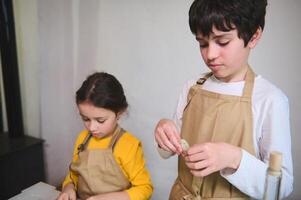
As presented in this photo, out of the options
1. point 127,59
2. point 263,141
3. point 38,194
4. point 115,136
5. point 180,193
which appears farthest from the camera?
point 127,59

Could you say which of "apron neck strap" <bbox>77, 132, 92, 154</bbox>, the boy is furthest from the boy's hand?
"apron neck strap" <bbox>77, 132, 92, 154</bbox>

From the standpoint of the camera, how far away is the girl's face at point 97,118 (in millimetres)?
1136

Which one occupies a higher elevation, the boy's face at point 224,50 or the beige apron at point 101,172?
the boy's face at point 224,50

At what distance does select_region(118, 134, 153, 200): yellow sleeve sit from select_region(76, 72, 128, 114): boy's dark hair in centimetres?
17

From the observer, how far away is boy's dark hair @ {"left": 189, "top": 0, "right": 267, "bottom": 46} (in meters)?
0.69

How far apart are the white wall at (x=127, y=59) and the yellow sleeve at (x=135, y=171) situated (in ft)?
1.40

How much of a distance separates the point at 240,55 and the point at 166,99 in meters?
0.81

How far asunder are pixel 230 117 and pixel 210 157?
20cm

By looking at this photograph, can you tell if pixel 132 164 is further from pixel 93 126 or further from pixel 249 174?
pixel 249 174

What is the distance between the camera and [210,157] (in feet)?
2.10

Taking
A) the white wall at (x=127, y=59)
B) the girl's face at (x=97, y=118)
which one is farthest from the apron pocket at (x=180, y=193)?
the white wall at (x=127, y=59)

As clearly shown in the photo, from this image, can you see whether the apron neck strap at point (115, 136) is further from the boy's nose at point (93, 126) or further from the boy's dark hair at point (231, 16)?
the boy's dark hair at point (231, 16)

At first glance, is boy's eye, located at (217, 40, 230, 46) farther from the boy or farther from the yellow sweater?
the yellow sweater

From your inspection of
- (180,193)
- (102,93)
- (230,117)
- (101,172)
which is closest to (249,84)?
(230,117)
